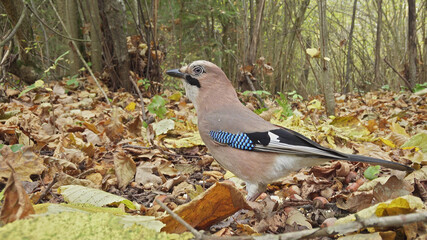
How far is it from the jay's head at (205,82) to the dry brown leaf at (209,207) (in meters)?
1.27

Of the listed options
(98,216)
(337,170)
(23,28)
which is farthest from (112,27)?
(98,216)

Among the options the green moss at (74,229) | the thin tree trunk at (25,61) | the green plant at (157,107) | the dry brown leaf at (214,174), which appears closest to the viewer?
the green moss at (74,229)

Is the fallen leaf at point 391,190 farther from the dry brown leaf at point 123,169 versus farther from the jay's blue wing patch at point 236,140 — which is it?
the dry brown leaf at point 123,169

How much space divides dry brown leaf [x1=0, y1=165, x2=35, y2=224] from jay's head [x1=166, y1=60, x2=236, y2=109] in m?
1.76

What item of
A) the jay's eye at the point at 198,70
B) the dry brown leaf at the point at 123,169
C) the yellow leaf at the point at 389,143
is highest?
the jay's eye at the point at 198,70

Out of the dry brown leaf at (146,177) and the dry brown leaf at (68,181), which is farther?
the dry brown leaf at (146,177)

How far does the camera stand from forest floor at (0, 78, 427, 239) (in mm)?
1066

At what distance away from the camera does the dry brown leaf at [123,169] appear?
99.3 inches

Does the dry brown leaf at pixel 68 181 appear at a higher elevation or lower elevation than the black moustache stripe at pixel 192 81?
lower

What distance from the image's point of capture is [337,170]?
2705 mm

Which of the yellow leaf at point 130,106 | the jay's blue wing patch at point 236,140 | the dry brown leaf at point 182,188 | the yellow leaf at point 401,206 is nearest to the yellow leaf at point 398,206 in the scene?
the yellow leaf at point 401,206

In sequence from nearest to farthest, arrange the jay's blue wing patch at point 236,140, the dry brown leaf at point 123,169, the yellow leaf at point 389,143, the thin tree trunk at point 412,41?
the jay's blue wing patch at point 236,140, the dry brown leaf at point 123,169, the yellow leaf at point 389,143, the thin tree trunk at point 412,41

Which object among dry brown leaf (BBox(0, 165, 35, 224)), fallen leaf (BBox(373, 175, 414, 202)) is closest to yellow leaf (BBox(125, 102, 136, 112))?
fallen leaf (BBox(373, 175, 414, 202))

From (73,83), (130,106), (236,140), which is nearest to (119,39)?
(73,83)
